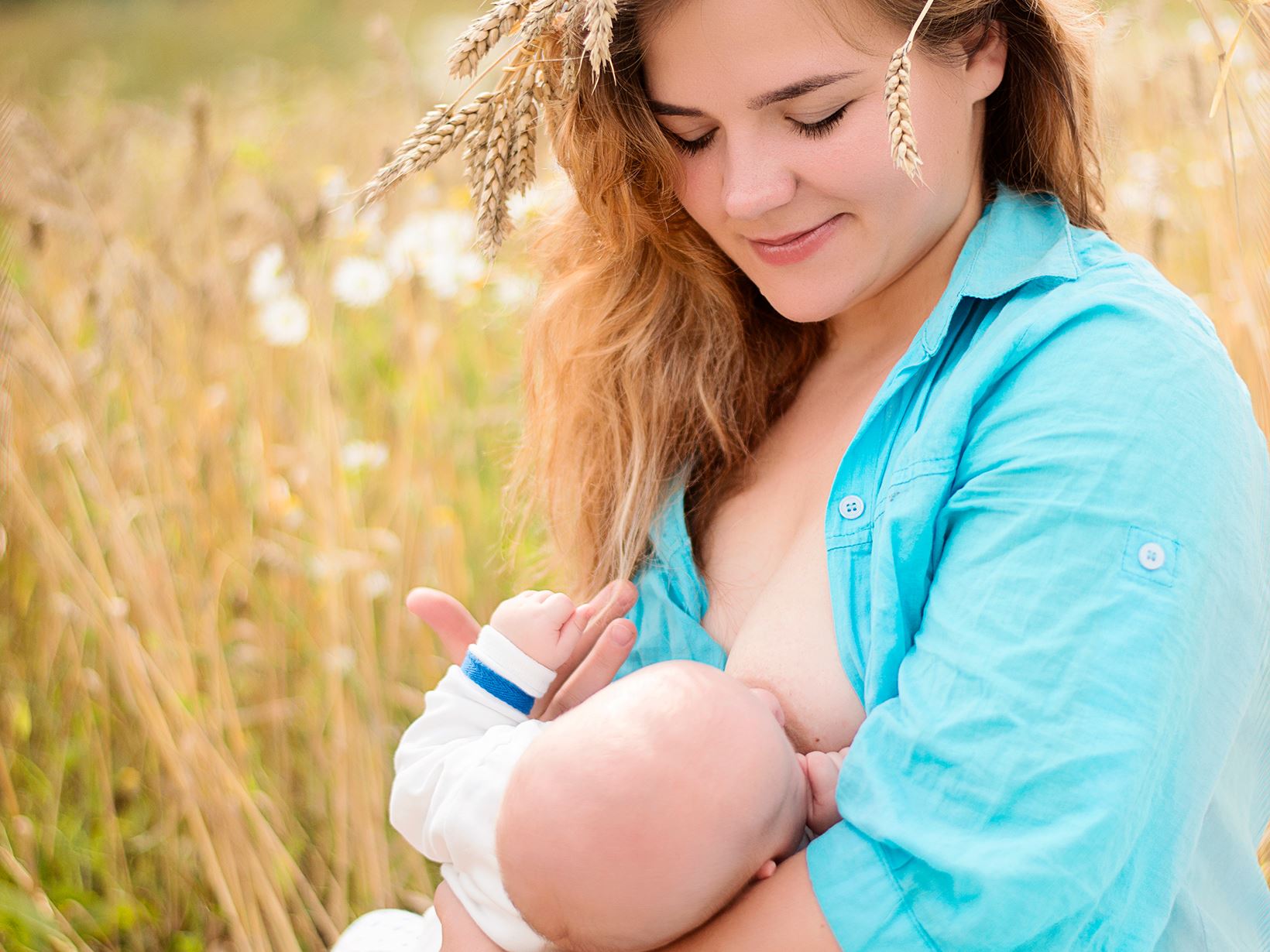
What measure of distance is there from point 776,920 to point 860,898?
0.32ft

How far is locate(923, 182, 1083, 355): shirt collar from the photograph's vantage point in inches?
49.2

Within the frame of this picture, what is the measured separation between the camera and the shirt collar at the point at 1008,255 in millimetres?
1250

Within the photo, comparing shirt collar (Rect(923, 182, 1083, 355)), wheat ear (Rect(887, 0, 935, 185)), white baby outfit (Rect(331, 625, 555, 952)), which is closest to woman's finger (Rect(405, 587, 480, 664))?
white baby outfit (Rect(331, 625, 555, 952))

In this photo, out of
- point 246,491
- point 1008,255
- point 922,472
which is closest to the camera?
point 922,472

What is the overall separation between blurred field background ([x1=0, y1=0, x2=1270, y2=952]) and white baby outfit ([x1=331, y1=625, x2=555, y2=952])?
53 centimetres

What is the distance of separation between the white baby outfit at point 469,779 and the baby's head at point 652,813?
5cm

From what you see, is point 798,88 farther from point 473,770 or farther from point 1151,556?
point 473,770

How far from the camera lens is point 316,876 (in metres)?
2.40

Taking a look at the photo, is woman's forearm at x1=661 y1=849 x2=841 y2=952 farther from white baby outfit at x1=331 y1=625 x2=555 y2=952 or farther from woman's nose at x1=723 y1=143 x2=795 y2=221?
woman's nose at x1=723 y1=143 x2=795 y2=221

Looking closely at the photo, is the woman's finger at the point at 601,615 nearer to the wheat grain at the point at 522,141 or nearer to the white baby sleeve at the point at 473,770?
the white baby sleeve at the point at 473,770

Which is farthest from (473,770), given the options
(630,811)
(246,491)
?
(246,491)

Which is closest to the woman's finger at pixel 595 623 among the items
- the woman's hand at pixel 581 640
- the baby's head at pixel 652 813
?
the woman's hand at pixel 581 640

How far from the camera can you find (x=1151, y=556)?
99cm

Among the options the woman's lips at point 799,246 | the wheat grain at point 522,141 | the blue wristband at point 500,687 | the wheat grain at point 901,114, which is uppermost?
the wheat grain at point 522,141
